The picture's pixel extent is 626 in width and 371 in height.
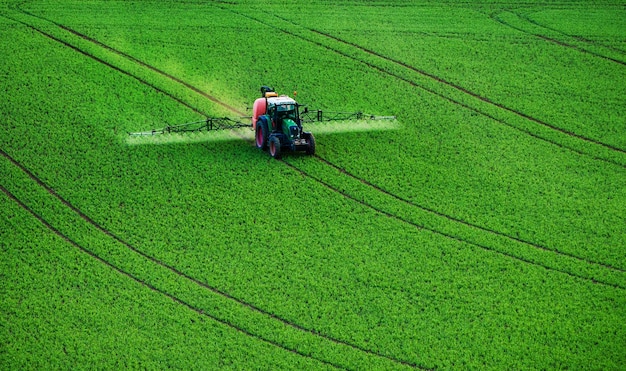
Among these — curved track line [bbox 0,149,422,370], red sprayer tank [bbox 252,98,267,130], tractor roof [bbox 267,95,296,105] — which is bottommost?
curved track line [bbox 0,149,422,370]

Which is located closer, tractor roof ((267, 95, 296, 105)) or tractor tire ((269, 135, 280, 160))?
tractor tire ((269, 135, 280, 160))

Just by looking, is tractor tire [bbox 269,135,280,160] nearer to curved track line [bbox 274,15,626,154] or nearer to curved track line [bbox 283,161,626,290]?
curved track line [bbox 283,161,626,290]

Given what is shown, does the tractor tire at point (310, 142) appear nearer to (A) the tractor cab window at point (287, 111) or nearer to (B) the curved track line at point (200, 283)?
(A) the tractor cab window at point (287, 111)

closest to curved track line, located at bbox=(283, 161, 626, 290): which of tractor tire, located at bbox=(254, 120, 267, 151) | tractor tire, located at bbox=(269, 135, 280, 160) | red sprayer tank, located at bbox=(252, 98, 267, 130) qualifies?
tractor tire, located at bbox=(269, 135, 280, 160)

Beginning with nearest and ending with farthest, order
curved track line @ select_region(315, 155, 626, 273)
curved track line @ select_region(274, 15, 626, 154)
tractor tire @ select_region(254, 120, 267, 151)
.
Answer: curved track line @ select_region(315, 155, 626, 273) < tractor tire @ select_region(254, 120, 267, 151) < curved track line @ select_region(274, 15, 626, 154)

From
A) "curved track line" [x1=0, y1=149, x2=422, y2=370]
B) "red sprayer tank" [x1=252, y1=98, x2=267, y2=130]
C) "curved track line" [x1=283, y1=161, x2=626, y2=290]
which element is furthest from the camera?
"red sprayer tank" [x1=252, y1=98, x2=267, y2=130]

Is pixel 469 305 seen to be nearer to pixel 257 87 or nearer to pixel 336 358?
pixel 336 358

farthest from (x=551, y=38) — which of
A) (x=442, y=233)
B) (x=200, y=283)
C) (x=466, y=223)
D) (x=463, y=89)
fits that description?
(x=200, y=283)
